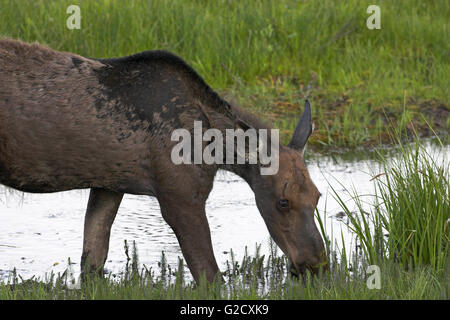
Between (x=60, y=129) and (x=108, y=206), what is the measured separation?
0.81 meters

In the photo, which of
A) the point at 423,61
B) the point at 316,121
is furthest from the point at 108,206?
the point at 423,61

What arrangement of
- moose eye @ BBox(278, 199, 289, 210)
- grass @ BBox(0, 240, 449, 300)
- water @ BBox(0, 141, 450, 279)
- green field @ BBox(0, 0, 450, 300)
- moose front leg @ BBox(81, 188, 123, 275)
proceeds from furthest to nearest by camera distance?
green field @ BBox(0, 0, 450, 300) → water @ BBox(0, 141, 450, 279) → moose front leg @ BBox(81, 188, 123, 275) → moose eye @ BBox(278, 199, 289, 210) → grass @ BBox(0, 240, 449, 300)

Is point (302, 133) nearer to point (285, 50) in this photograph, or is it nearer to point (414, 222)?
point (414, 222)

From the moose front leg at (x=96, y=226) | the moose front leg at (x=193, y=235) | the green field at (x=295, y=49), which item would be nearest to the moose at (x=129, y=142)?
the moose front leg at (x=193, y=235)

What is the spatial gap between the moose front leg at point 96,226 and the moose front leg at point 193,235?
27.4 inches

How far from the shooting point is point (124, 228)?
24.0ft

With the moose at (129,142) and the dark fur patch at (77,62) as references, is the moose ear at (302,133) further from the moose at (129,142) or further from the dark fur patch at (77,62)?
the dark fur patch at (77,62)

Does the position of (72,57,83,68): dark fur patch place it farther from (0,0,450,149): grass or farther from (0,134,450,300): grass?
(0,0,450,149): grass

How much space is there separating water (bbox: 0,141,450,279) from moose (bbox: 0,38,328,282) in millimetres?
506

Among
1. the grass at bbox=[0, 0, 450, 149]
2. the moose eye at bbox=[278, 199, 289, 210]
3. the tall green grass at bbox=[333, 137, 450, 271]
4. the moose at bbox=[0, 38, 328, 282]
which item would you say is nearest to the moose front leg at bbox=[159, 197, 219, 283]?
the moose at bbox=[0, 38, 328, 282]

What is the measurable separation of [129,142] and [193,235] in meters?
0.73

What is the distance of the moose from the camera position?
217 inches

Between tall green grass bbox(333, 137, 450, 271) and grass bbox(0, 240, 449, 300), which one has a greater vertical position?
tall green grass bbox(333, 137, 450, 271)
